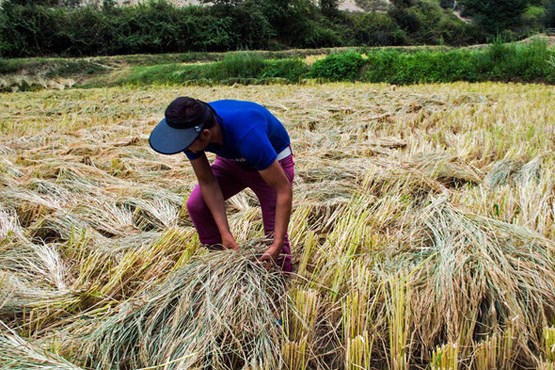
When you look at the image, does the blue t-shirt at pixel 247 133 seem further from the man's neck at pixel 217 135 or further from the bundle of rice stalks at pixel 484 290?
the bundle of rice stalks at pixel 484 290

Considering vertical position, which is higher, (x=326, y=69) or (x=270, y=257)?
(x=270, y=257)

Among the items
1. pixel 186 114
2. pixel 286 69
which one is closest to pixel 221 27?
pixel 286 69

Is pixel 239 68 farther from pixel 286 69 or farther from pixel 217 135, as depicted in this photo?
pixel 217 135

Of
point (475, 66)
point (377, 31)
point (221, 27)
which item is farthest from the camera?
point (377, 31)

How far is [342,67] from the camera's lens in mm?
13609

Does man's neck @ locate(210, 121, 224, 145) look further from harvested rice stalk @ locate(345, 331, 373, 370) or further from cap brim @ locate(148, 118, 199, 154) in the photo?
harvested rice stalk @ locate(345, 331, 373, 370)

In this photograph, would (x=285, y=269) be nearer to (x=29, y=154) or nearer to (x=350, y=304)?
(x=350, y=304)

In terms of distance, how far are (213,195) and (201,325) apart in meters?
0.63

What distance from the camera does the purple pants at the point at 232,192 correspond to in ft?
6.15

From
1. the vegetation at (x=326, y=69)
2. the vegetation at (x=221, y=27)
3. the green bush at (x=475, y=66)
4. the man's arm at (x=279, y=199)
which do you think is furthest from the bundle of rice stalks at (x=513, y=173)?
the vegetation at (x=221, y=27)

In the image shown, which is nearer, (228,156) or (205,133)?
(205,133)

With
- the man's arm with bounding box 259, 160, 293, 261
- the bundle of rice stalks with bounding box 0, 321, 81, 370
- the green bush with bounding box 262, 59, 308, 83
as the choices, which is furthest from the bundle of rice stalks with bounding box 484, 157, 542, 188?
the green bush with bounding box 262, 59, 308, 83

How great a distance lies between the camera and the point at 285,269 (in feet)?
6.04

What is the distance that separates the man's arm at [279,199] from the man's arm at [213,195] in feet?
0.66
